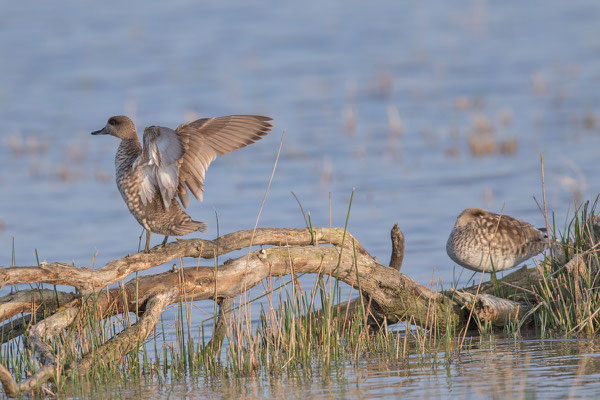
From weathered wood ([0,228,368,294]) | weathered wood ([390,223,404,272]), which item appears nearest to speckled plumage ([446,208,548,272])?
weathered wood ([390,223,404,272])

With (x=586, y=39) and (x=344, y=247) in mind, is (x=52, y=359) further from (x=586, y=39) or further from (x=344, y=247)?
(x=586, y=39)

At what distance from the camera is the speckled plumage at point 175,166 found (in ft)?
21.7

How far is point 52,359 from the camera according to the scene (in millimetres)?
5656

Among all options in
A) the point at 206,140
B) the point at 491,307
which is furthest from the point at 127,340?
the point at 491,307

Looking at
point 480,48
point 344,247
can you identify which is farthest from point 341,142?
point 344,247

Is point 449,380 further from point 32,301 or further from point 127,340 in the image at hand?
point 32,301

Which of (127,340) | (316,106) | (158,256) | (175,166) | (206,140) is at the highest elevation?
(316,106)

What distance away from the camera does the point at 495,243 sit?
800cm

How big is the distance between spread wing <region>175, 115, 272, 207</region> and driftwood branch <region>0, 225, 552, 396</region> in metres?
0.58

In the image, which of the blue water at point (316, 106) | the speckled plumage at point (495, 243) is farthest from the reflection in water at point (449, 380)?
the blue water at point (316, 106)

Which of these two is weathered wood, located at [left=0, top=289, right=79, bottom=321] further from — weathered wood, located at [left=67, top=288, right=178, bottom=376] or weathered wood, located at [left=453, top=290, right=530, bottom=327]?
weathered wood, located at [left=453, top=290, right=530, bottom=327]

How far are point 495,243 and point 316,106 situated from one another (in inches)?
431

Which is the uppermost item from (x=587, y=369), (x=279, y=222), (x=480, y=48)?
(x=480, y=48)

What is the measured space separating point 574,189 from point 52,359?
8.25m
